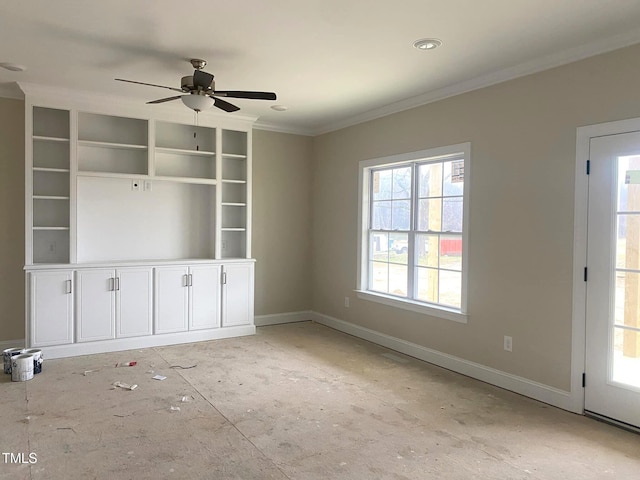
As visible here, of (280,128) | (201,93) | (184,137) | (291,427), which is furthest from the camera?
(280,128)

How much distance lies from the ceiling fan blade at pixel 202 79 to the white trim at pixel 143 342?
2.92 meters

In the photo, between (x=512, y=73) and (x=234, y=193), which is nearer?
(x=512, y=73)

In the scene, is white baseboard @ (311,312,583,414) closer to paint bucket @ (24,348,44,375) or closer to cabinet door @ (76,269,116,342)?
cabinet door @ (76,269,116,342)

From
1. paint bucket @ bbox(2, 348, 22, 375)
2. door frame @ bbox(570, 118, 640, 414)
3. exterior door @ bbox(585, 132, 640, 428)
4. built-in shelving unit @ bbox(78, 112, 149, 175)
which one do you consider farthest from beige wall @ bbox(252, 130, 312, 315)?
exterior door @ bbox(585, 132, 640, 428)

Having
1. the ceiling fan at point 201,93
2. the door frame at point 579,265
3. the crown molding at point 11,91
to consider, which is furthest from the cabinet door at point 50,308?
the door frame at point 579,265

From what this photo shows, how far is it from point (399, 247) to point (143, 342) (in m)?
3.05

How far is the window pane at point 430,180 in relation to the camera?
468 cm

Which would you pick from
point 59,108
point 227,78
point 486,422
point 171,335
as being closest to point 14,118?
point 59,108

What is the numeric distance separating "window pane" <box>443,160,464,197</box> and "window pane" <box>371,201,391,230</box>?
92 centimetres

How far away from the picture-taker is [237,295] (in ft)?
18.7

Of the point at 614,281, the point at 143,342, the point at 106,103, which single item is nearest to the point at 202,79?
the point at 106,103

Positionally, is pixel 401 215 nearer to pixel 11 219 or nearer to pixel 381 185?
pixel 381 185

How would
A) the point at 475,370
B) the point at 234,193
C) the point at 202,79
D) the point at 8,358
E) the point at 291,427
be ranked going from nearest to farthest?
1. the point at 291,427
2. the point at 202,79
3. the point at 8,358
4. the point at 475,370
5. the point at 234,193

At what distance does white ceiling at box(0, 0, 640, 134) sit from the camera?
2.81 m
